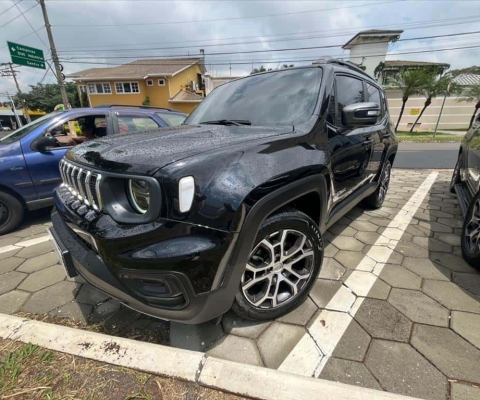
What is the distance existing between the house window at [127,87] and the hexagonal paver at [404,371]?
108 ft

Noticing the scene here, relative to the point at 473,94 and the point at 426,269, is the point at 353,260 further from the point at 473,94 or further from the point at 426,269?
the point at 473,94

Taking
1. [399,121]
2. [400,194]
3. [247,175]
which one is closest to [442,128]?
[399,121]

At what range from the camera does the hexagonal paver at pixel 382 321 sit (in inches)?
69.1

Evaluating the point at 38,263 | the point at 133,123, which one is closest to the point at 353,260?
the point at 38,263

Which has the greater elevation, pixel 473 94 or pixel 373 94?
pixel 473 94

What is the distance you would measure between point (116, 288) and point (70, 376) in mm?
630

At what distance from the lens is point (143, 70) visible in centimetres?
2961

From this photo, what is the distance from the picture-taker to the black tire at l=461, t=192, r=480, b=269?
7.73ft

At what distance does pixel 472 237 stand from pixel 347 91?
1.88 m

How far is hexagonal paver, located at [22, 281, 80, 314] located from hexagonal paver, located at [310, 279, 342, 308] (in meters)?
2.11

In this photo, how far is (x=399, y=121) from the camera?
2672 centimetres

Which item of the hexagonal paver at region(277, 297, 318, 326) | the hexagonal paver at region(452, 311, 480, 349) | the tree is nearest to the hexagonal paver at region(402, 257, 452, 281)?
the hexagonal paver at region(452, 311, 480, 349)

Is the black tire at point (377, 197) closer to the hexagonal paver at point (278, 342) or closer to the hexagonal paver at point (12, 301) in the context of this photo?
the hexagonal paver at point (278, 342)

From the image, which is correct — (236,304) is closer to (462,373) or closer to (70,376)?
(70,376)
